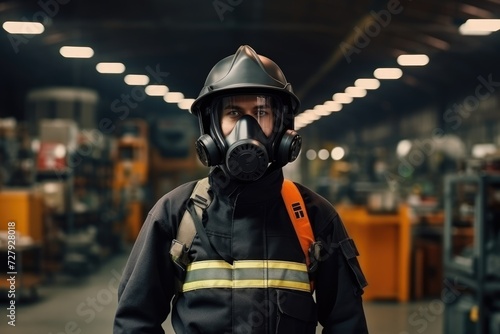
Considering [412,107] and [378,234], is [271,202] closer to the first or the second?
[378,234]

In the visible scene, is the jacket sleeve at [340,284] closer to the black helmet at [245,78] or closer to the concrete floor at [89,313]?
the black helmet at [245,78]

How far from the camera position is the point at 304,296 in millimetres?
1430

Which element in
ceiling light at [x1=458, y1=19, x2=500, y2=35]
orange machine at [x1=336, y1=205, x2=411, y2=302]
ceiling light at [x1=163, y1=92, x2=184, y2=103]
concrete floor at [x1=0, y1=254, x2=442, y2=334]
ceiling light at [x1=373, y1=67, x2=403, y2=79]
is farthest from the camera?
ceiling light at [x1=373, y1=67, x2=403, y2=79]

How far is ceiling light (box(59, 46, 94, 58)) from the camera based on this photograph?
8.15m

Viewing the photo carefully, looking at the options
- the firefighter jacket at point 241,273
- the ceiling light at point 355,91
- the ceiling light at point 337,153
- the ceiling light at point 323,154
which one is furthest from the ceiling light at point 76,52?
the firefighter jacket at point 241,273

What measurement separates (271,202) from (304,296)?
244 mm

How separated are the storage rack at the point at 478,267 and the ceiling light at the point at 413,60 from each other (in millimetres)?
4958

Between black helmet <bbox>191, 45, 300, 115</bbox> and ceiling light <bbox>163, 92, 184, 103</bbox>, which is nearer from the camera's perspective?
black helmet <bbox>191, 45, 300, 115</bbox>

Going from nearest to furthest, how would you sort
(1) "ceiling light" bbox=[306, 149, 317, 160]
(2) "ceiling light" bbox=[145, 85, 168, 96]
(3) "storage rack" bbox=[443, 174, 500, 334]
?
(3) "storage rack" bbox=[443, 174, 500, 334], (2) "ceiling light" bbox=[145, 85, 168, 96], (1) "ceiling light" bbox=[306, 149, 317, 160]

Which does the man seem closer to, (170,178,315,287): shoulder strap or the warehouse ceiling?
(170,178,315,287): shoulder strap

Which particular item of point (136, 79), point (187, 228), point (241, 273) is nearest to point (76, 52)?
point (136, 79)

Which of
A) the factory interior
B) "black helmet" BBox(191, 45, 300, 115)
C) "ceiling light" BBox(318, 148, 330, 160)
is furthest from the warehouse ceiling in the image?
"black helmet" BBox(191, 45, 300, 115)

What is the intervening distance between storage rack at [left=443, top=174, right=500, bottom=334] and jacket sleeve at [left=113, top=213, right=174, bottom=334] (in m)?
2.63

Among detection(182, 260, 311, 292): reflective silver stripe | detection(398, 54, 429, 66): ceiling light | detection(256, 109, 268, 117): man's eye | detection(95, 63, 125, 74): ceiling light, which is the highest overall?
detection(398, 54, 429, 66): ceiling light
